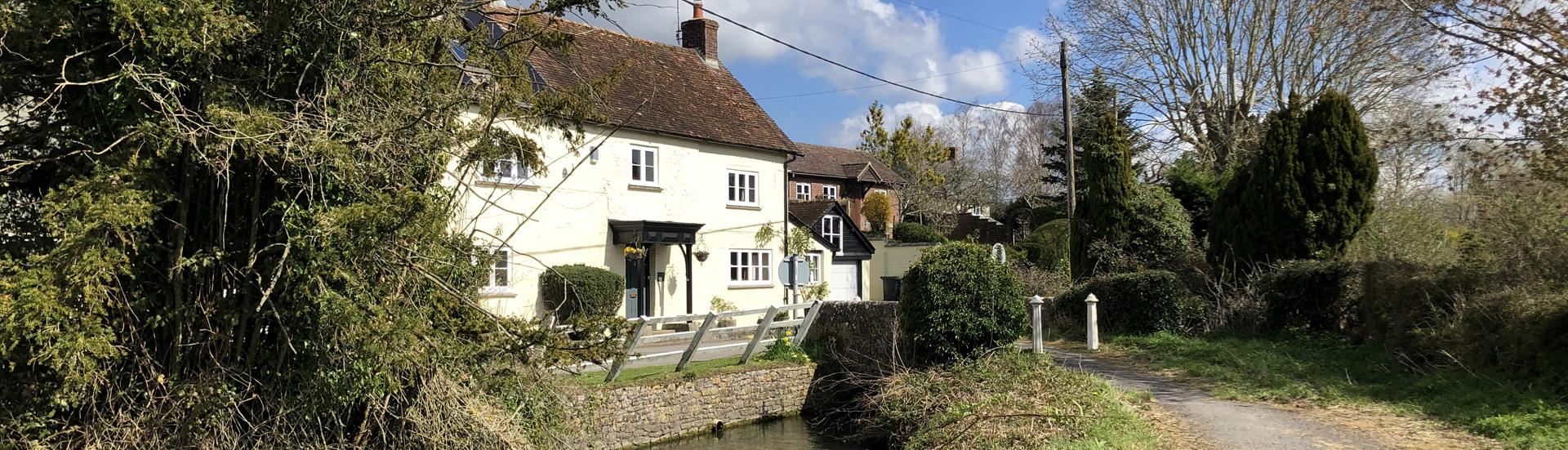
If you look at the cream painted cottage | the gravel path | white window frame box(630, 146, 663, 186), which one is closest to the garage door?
the cream painted cottage

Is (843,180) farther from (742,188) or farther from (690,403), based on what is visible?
(690,403)

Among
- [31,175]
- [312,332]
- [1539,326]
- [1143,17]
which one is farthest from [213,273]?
[1143,17]

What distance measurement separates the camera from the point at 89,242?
6004mm

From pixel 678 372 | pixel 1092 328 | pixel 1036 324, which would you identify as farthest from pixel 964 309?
pixel 1092 328

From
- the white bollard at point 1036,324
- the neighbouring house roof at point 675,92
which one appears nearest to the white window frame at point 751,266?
the neighbouring house roof at point 675,92

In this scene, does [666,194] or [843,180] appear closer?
[666,194]

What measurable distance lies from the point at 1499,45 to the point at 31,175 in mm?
14971

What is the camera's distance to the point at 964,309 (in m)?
13.1

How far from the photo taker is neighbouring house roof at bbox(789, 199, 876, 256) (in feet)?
101

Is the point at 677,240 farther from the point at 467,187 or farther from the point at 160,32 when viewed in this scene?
the point at 160,32

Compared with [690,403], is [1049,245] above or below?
above

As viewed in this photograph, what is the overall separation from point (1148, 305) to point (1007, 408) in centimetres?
765

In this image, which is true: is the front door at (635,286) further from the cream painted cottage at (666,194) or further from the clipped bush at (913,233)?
the clipped bush at (913,233)

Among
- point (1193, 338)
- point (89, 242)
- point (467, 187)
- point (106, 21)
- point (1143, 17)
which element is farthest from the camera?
point (1143, 17)
